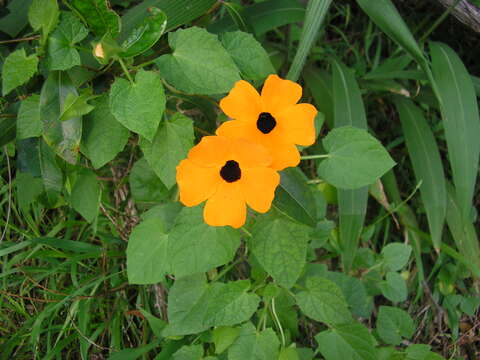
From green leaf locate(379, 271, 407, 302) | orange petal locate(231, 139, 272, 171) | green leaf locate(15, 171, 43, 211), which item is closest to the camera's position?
orange petal locate(231, 139, 272, 171)

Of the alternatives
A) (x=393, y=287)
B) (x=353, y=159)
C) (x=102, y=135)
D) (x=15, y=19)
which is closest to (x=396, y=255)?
(x=393, y=287)

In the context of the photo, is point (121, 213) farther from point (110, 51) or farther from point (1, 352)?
point (110, 51)

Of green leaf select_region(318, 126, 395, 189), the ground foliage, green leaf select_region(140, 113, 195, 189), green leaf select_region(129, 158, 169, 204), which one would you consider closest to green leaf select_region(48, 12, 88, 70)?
the ground foliage

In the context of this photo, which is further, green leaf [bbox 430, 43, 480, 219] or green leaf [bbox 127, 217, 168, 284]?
green leaf [bbox 430, 43, 480, 219]

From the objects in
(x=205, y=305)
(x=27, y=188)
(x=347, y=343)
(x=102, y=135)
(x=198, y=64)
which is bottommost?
(x=27, y=188)

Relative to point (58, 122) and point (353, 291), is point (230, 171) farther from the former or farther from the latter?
point (353, 291)

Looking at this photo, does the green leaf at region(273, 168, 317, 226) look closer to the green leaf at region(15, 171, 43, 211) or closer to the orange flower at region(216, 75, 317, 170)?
the orange flower at region(216, 75, 317, 170)

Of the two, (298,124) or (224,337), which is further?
(224,337)
